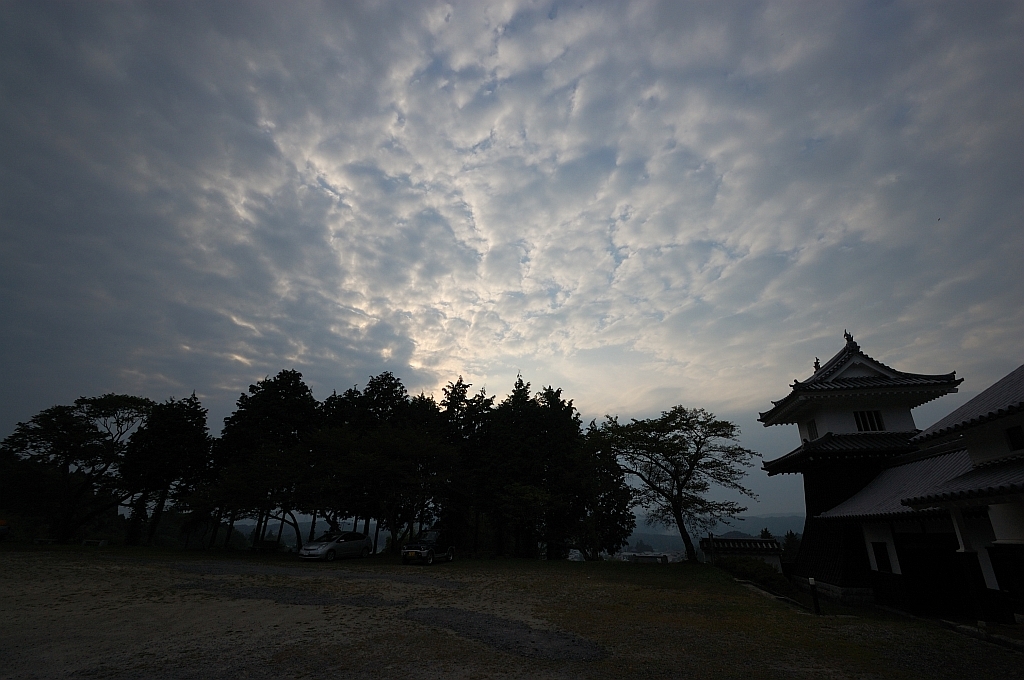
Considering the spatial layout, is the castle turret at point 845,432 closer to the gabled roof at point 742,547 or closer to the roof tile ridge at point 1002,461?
the roof tile ridge at point 1002,461

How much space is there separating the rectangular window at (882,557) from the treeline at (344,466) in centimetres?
1243

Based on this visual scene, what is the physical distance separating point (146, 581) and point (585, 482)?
21733 millimetres

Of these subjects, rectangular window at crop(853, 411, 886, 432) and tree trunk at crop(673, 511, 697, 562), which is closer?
rectangular window at crop(853, 411, 886, 432)

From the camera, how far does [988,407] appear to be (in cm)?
1052

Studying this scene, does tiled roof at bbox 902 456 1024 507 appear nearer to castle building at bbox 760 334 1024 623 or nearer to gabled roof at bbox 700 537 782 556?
castle building at bbox 760 334 1024 623

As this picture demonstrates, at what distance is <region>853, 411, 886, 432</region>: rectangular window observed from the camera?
62.5 feet

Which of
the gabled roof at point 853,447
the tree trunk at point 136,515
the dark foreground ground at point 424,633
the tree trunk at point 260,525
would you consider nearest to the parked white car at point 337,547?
the dark foreground ground at point 424,633

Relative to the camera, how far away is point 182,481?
3522 centimetres

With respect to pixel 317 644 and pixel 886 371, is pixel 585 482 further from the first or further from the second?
pixel 317 644

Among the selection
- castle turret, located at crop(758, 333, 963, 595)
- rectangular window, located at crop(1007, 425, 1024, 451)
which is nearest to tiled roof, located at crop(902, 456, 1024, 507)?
rectangular window, located at crop(1007, 425, 1024, 451)

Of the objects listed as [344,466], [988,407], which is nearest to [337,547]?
[344,466]

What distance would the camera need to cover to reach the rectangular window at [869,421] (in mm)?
19062

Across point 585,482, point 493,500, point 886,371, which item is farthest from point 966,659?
point 493,500

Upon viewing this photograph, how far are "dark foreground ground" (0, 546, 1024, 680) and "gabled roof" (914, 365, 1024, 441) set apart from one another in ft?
15.1
